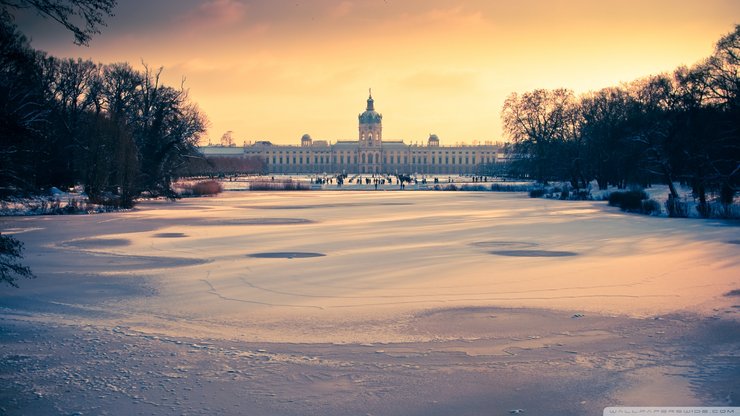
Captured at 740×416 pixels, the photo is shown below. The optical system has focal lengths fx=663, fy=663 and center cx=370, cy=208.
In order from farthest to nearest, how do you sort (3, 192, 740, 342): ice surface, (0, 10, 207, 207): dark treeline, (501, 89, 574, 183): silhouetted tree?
(501, 89, 574, 183): silhouetted tree → (0, 10, 207, 207): dark treeline → (3, 192, 740, 342): ice surface

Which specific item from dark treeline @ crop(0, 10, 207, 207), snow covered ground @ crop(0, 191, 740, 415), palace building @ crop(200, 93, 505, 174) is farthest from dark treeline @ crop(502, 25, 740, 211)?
palace building @ crop(200, 93, 505, 174)

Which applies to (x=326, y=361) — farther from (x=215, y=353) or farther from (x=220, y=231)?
(x=220, y=231)

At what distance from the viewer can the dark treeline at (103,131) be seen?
30.0m

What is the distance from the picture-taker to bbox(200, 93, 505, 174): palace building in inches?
6860

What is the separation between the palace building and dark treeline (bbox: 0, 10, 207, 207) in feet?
399

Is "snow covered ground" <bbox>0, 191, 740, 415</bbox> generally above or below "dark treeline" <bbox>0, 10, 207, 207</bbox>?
below

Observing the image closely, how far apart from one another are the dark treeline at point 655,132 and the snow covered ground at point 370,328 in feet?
42.0

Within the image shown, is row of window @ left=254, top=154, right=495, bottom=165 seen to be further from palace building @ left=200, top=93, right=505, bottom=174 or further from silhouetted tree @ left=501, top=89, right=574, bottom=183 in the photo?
silhouetted tree @ left=501, top=89, right=574, bottom=183

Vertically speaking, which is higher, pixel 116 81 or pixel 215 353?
pixel 116 81

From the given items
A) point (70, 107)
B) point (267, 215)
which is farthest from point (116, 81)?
point (267, 215)

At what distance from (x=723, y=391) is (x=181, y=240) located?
1379 cm

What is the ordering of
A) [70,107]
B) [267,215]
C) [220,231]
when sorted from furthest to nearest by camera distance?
[70,107], [267,215], [220,231]

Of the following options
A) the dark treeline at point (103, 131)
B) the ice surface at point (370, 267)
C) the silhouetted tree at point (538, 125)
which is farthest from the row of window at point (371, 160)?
the ice surface at point (370, 267)

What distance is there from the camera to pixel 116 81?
163ft
